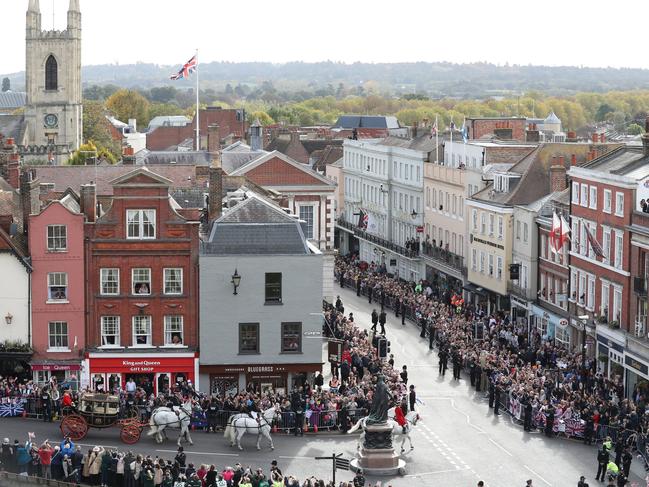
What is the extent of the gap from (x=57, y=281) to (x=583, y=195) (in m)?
27.0

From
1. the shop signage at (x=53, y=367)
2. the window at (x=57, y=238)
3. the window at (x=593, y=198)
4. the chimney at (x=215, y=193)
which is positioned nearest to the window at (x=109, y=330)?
the shop signage at (x=53, y=367)

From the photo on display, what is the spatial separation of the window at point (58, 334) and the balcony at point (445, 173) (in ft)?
134

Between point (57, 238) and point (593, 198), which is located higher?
point (593, 198)

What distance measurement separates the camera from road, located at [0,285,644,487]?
2019 inches

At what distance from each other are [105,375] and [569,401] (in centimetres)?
1909

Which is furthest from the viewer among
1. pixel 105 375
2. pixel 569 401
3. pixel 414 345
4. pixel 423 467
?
pixel 414 345

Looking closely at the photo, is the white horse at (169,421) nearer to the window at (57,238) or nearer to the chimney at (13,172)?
the window at (57,238)

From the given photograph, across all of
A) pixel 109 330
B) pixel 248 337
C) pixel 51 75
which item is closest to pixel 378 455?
pixel 248 337

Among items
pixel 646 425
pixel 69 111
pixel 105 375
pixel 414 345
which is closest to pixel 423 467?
pixel 646 425

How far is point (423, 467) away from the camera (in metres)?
52.6

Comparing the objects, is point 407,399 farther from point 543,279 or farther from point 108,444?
point 543,279

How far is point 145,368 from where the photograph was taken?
63.3 meters

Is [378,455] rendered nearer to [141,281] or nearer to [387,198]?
[141,281]

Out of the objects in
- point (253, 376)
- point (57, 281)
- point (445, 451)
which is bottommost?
point (445, 451)
